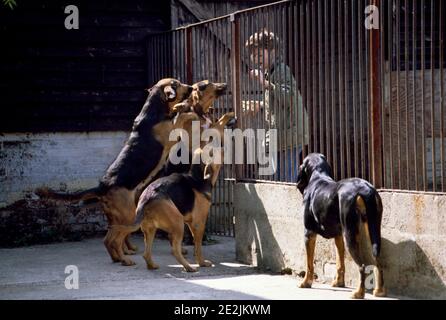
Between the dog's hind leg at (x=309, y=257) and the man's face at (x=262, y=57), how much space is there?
244 cm

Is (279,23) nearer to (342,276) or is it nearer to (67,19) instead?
(342,276)

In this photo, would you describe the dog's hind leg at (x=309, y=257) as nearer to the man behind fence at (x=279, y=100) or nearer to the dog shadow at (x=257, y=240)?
the dog shadow at (x=257, y=240)

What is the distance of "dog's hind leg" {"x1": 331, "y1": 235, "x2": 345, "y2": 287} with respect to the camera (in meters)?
7.35

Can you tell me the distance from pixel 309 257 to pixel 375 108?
152 centimetres

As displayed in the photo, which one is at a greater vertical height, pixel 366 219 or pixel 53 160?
pixel 53 160

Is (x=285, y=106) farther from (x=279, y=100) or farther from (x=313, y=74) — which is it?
(x=313, y=74)

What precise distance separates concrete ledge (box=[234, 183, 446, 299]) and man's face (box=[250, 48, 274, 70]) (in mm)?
1397

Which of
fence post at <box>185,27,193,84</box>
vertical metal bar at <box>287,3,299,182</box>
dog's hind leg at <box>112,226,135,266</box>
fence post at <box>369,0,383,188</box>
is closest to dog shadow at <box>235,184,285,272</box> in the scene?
vertical metal bar at <box>287,3,299,182</box>

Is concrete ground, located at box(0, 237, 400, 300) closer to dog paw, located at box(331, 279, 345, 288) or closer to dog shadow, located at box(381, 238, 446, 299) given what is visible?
dog paw, located at box(331, 279, 345, 288)

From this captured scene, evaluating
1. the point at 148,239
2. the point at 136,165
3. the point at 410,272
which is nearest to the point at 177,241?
the point at 148,239

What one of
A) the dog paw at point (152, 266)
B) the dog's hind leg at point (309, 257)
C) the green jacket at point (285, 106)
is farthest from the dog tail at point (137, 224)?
the dog's hind leg at point (309, 257)

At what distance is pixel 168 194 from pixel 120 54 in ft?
13.0

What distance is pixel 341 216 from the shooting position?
22.2ft

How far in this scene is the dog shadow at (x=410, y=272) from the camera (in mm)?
6578
